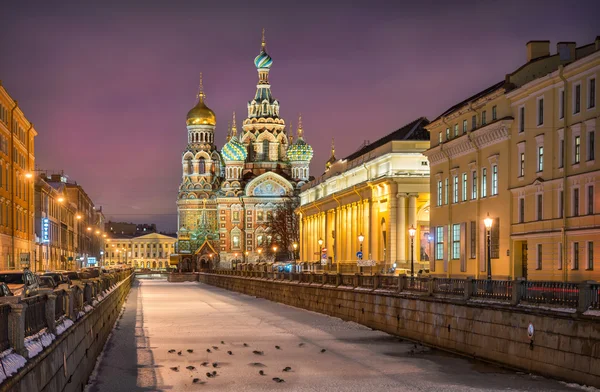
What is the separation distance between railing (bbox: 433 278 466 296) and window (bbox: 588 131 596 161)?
38.4 feet

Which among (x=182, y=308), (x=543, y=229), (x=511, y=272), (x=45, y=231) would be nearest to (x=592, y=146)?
(x=543, y=229)

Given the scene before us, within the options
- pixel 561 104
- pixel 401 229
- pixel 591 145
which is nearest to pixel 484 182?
pixel 561 104

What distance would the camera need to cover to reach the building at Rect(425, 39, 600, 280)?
145 feet

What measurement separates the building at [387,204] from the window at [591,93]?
105 feet

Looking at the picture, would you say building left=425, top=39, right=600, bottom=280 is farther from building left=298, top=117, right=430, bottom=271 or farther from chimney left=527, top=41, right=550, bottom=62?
building left=298, top=117, right=430, bottom=271

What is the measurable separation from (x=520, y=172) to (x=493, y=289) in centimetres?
2275

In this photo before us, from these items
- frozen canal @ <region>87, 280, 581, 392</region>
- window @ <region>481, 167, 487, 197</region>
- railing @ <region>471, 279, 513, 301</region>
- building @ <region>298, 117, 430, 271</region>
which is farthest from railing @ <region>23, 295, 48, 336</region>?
building @ <region>298, 117, 430, 271</region>

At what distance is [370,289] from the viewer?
44500 mm

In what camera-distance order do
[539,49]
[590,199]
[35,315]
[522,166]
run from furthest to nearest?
[539,49] < [522,166] < [590,199] < [35,315]

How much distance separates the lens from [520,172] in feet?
169

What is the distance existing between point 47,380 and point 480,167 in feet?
147

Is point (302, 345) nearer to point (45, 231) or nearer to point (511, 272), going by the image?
point (511, 272)

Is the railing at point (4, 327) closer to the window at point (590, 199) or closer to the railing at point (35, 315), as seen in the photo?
the railing at point (35, 315)

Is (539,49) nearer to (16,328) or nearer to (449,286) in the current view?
(449,286)
